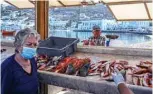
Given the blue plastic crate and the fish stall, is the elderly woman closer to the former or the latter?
the fish stall

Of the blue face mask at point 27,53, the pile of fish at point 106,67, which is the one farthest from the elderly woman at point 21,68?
the pile of fish at point 106,67

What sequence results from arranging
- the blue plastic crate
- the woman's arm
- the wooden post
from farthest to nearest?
the wooden post, the blue plastic crate, the woman's arm

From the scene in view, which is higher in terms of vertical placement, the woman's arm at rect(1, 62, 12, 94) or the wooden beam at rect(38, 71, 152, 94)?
the woman's arm at rect(1, 62, 12, 94)

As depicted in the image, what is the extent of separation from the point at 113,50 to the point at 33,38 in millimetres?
1379

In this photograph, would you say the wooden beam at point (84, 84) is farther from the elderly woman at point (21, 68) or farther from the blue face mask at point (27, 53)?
the blue face mask at point (27, 53)

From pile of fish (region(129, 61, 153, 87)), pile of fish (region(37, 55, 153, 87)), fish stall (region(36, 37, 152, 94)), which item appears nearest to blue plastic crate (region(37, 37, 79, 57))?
fish stall (region(36, 37, 152, 94))

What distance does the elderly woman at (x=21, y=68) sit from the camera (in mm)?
2090

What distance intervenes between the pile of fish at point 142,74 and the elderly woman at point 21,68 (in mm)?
936

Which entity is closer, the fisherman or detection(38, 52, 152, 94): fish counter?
detection(38, 52, 152, 94): fish counter

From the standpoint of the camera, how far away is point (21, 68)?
216cm

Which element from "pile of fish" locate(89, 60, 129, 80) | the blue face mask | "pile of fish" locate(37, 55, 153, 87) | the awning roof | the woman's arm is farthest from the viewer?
the awning roof

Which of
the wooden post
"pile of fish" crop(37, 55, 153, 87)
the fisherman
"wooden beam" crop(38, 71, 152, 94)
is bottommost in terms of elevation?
"wooden beam" crop(38, 71, 152, 94)

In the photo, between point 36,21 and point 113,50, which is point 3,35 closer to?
point 36,21

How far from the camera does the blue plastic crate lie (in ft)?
10.5
